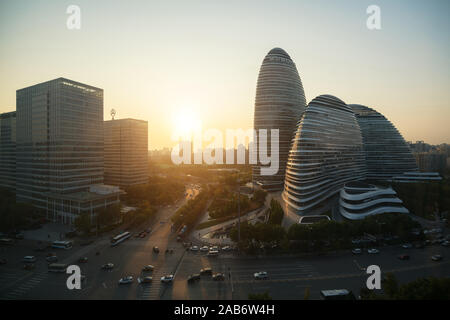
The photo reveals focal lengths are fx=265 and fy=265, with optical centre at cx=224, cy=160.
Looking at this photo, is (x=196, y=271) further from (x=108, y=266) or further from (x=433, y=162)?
(x=433, y=162)

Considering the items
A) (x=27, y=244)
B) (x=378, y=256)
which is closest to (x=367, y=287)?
(x=378, y=256)

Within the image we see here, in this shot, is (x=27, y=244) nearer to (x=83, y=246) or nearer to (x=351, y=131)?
(x=83, y=246)

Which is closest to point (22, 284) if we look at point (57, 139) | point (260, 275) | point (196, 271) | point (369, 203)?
point (196, 271)

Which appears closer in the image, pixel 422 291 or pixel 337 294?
pixel 422 291

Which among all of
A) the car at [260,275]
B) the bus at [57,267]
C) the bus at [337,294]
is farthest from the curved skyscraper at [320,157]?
the bus at [57,267]

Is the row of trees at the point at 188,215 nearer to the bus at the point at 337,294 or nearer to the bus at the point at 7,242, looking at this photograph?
the bus at the point at 7,242

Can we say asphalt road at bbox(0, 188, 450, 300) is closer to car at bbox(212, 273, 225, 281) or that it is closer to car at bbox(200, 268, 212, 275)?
car at bbox(212, 273, 225, 281)

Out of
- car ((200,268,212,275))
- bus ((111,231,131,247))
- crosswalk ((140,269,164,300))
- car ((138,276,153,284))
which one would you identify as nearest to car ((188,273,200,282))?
car ((200,268,212,275))
